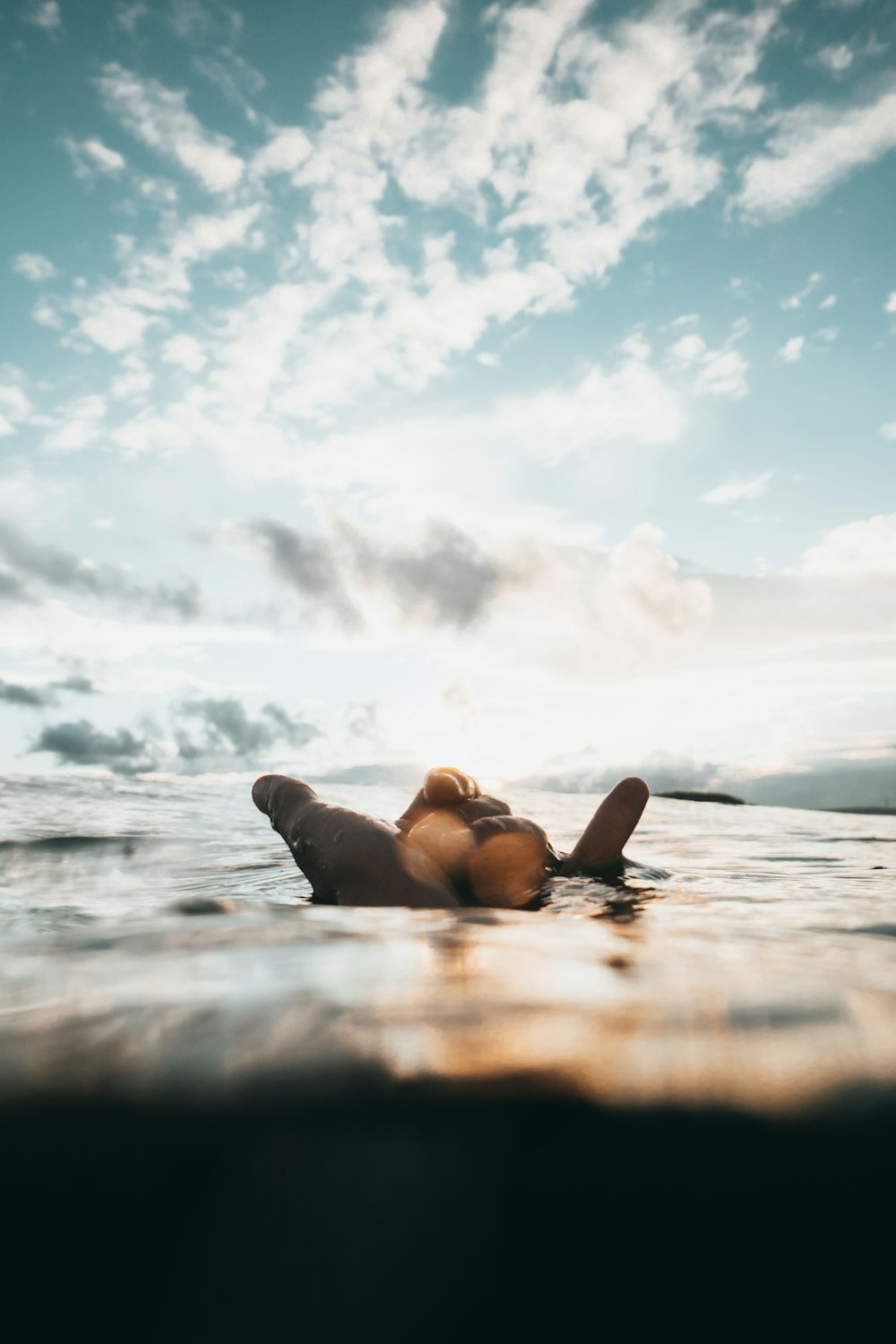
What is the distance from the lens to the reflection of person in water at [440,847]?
3258mm

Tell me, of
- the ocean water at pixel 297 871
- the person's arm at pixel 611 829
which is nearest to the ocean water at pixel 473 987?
the ocean water at pixel 297 871

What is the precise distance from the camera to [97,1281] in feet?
2.64

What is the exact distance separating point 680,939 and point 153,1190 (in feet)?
6.12

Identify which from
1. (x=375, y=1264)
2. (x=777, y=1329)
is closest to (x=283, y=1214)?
(x=375, y=1264)

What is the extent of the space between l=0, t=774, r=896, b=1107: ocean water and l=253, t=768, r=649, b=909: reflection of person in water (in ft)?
0.66

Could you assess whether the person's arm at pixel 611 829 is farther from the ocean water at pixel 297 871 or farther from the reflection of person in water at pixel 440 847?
the ocean water at pixel 297 871

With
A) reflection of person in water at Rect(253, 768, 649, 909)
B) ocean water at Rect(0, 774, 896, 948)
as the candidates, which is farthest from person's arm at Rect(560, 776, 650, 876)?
ocean water at Rect(0, 774, 896, 948)

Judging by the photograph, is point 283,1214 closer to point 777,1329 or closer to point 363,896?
point 777,1329

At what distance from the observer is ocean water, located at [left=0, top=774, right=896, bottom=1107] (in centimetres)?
121

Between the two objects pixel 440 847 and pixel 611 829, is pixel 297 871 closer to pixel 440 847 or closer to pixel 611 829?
pixel 440 847

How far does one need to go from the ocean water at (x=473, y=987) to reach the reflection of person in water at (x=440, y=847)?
0.20m

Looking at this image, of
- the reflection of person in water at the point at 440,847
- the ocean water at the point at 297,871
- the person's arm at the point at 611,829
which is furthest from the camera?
the person's arm at the point at 611,829

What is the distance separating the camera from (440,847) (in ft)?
11.5

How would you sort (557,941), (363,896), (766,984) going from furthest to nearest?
(363,896) < (557,941) < (766,984)
